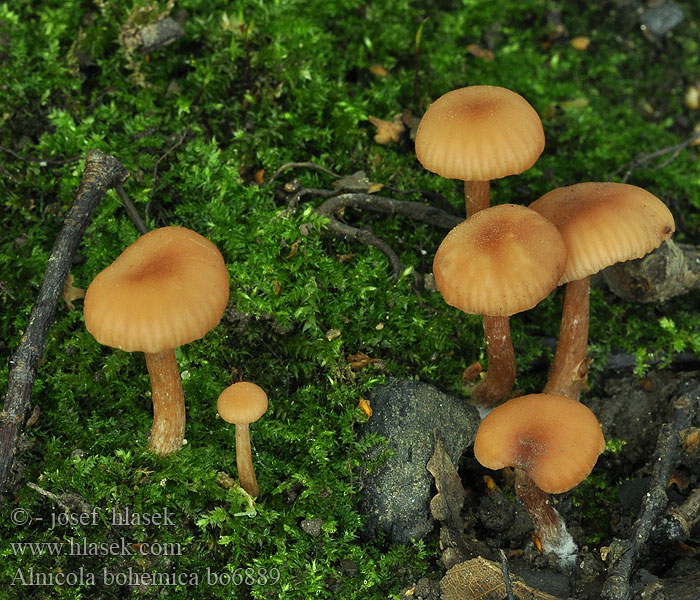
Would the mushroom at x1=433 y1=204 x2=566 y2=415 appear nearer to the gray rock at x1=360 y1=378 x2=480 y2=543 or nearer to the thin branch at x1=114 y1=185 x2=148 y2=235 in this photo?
the gray rock at x1=360 y1=378 x2=480 y2=543

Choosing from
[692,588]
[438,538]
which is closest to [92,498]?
[438,538]

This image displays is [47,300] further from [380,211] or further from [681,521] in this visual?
[681,521]

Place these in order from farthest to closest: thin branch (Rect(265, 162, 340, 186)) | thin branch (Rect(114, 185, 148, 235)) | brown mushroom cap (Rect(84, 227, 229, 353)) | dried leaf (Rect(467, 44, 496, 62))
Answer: dried leaf (Rect(467, 44, 496, 62)), thin branch (Rect(265, 162, 340, 186)), thin branch (Rect(114, 185, 148, 235)), brown mushroom cap (Rect(84, 227, 229, 353))

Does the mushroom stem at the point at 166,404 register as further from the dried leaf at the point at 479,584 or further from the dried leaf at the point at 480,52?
the dried leaf at the point at 480,52

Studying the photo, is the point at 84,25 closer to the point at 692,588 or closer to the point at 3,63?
the point at 3,63

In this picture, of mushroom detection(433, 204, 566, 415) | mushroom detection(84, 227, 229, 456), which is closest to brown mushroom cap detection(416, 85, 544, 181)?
mushroom detection(433, 204, 566, 415)

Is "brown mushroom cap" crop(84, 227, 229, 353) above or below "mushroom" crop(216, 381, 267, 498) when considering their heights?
above

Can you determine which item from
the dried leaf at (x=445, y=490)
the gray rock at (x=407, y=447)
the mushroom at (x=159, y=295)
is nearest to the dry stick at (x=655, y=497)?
the dried leaf at (x=445, y=490)
